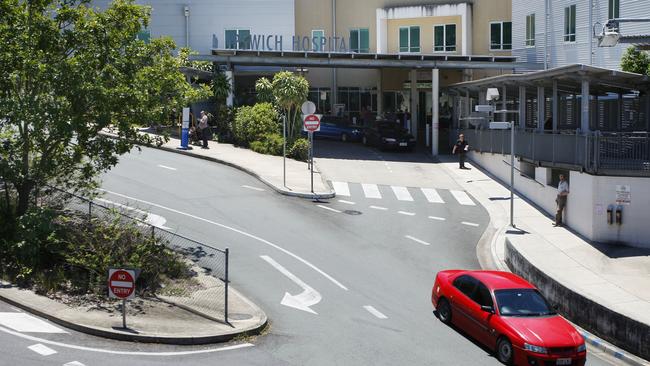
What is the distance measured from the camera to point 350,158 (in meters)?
39.8

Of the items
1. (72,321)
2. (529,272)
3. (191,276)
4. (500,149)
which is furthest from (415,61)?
(72,321)

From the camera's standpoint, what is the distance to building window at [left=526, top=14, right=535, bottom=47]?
4356 centimetres

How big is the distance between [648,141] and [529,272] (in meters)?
5.88

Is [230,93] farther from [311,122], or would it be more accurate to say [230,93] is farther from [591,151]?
[591,151]

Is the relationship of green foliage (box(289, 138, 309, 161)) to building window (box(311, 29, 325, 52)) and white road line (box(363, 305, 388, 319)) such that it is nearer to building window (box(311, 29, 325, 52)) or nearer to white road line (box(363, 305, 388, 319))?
building window (box(311, 29, 325, 52))

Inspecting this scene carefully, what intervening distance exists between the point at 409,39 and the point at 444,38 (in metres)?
2.25

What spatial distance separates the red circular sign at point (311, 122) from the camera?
97.5 feet

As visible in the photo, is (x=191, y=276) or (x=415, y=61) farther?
(x=415, y=61)

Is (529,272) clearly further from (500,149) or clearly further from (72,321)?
(500,149)

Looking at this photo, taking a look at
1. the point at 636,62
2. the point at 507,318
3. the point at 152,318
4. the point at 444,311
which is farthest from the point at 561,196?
the point at 152,318

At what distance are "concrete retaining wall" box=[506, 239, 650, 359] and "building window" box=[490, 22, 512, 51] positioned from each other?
99.4 ft

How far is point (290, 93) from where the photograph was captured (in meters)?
39.3

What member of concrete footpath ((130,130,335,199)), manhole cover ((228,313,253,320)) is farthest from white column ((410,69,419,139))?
manhole cover ((228,313,253,320))

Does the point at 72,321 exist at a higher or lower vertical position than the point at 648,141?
lower
